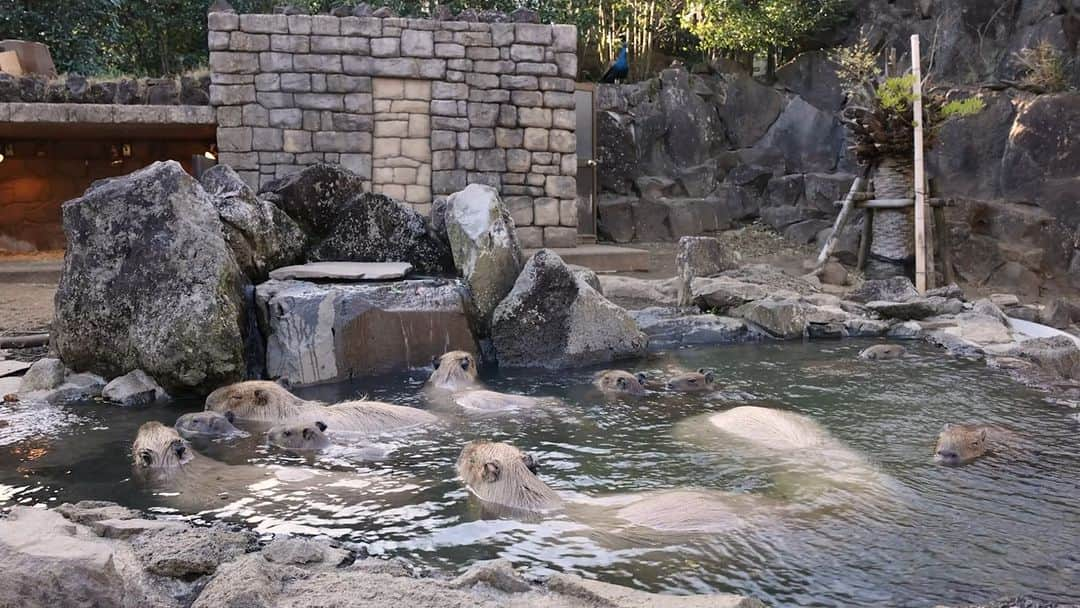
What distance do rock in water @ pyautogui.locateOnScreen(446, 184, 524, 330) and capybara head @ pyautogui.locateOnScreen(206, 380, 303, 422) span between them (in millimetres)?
2306

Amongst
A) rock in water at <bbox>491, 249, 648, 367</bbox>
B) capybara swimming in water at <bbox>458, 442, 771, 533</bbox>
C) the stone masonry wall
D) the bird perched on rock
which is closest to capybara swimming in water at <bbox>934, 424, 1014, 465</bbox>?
capybara swimming in water at <bbox>458, 442, 771, 533</bbox>

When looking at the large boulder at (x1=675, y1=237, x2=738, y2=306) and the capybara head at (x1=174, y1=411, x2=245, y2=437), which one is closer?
the capybara head at (x1=174, y1=411, x2=245, y2=437)

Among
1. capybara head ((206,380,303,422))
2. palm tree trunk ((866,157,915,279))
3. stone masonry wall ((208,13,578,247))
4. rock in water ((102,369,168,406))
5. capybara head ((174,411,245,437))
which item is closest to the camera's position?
capybara head ((174,411,245,437))

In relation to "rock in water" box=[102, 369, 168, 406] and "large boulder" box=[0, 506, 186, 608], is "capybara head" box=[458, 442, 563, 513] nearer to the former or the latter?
"large boulder" box=[0, 506, 186, 608]

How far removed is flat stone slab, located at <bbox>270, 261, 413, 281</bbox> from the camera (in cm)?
764

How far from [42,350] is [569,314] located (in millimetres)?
4565

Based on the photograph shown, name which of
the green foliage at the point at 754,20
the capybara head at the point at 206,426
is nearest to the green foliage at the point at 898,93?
the green foliage at the point at 754,20

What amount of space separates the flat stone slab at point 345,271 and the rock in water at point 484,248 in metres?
0.54

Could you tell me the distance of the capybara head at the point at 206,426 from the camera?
220 inches

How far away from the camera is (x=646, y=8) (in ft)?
61.8

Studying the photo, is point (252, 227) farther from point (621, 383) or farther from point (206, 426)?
point (621, 383)

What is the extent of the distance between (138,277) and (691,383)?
163 inches

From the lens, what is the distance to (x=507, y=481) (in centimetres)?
436

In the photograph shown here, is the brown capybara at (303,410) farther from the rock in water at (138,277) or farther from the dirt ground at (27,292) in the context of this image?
the dirt ground at (27,292)
